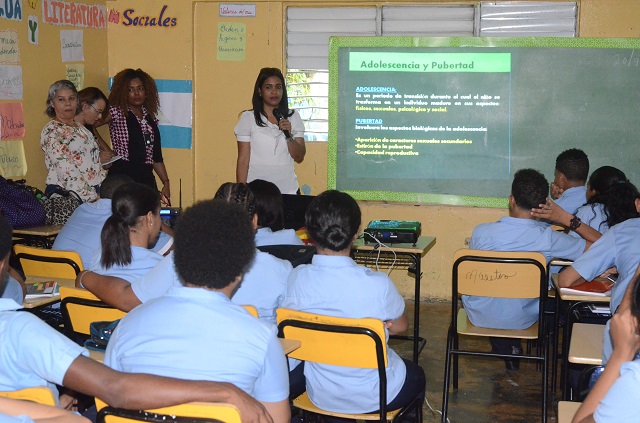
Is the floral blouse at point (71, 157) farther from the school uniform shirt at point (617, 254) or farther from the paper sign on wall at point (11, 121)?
the school uniform shirt at point (617, 254)

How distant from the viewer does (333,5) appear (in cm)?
605

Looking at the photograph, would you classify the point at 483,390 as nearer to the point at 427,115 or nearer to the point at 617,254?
the point at 617,254

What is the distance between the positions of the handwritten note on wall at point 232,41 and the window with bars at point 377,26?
1.20 feet

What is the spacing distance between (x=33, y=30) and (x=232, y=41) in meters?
1.49

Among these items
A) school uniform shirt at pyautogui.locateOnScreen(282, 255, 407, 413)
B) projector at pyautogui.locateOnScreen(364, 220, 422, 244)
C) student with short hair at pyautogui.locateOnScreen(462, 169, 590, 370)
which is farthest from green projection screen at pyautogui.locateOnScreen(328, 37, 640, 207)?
school uniform shirt at pyautogui.locateOnScreen(282, 255, 407, 413)

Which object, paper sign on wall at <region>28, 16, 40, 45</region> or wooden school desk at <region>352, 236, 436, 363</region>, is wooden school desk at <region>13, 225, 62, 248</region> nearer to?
paper sign on wall at <region>28, 16, 40, 45</region>

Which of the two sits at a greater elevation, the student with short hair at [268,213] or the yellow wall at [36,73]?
the yellow wall at [36,73]

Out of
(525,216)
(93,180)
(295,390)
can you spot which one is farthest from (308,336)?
(93,180)

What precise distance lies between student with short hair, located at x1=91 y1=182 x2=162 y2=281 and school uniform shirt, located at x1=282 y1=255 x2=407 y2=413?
64 centimetres

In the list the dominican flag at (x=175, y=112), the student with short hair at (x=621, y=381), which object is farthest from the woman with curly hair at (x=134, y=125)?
the student with short hair at (x=621, y=381)

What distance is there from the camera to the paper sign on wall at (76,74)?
19.8 ft

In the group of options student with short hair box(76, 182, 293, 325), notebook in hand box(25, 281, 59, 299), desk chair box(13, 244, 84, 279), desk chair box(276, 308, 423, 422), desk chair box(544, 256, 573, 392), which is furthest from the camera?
desk chair box(544, 256, 573, 392)

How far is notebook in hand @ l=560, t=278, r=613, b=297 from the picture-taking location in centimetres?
345

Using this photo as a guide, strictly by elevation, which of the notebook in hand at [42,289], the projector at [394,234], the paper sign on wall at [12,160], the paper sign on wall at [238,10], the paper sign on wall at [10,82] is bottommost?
the notebook in hand at [42,289]
